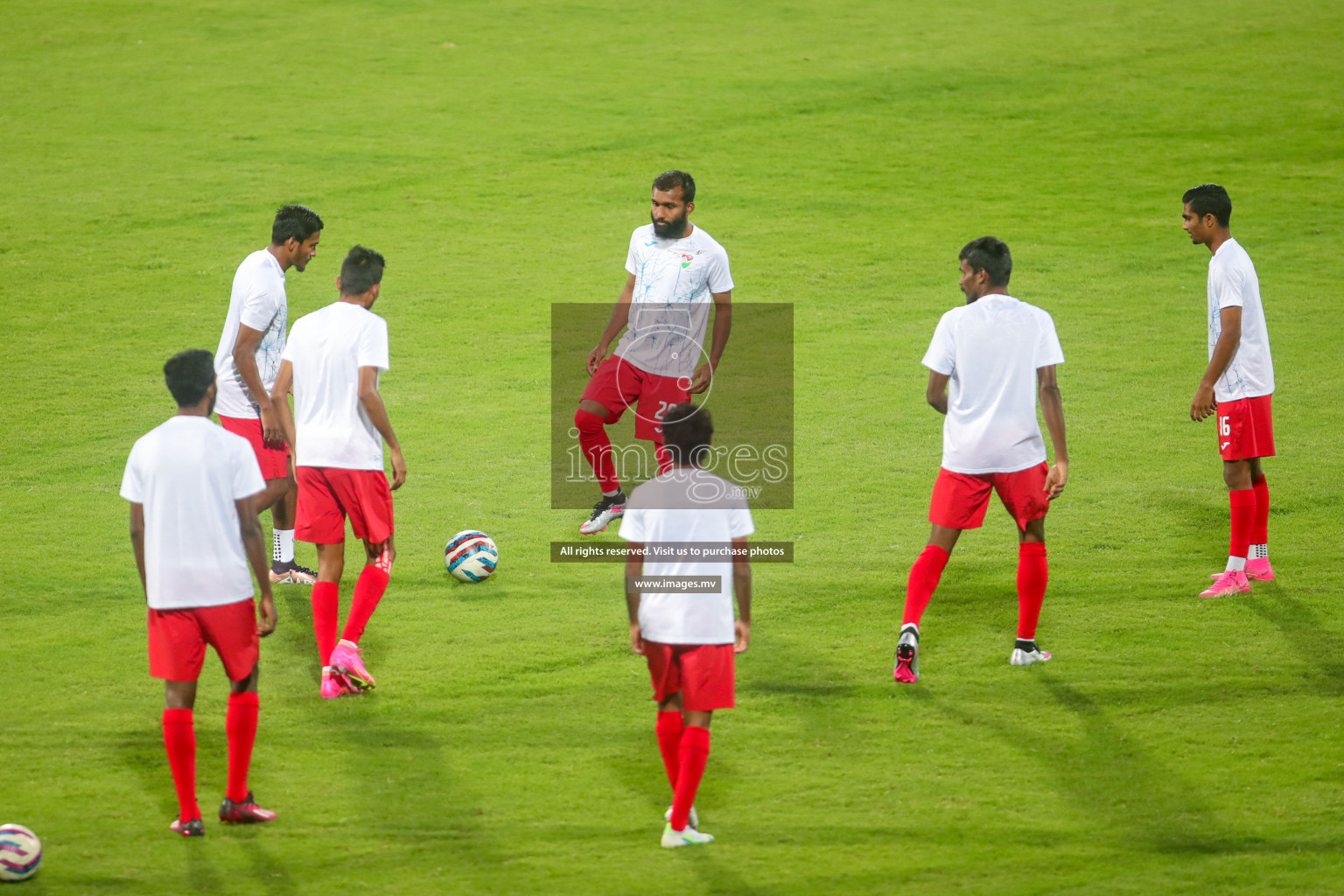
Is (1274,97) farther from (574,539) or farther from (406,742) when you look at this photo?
(406,742)

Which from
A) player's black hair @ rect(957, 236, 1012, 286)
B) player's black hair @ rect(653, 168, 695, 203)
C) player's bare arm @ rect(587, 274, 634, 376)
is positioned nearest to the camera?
player's black hair @ rect(957, 236, 1012, 286)

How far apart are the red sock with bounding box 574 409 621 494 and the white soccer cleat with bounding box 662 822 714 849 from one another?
13.6ft

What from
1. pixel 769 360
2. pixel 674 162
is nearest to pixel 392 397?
pixel 769 360

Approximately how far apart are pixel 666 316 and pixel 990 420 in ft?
9.16

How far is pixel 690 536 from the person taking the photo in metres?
5.61

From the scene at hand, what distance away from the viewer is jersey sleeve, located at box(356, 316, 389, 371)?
22.9 ft

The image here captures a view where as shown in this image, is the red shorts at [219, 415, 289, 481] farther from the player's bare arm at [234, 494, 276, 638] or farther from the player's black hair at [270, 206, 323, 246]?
the player's bare arm at [234, 494, 276, 638]

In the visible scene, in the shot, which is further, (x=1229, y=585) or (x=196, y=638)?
(x=1229, y=585)

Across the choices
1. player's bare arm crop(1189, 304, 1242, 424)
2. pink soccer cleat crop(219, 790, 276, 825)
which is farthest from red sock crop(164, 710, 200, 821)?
player's bare arm crop(1189, 304, 1242, 424)

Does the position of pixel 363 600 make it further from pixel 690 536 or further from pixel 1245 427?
pixel 1245 427

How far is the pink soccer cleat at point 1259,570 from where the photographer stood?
8.95 metres

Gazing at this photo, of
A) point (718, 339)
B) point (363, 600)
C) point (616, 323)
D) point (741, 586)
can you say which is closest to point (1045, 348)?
point (741, 586)

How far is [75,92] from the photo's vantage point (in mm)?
23031

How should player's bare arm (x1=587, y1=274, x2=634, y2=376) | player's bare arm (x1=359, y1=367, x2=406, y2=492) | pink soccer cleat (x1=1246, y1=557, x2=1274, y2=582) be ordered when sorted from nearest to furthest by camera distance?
1. player's bare arm (x1=359, y1=367, x2=406, y2=492)
2. pink soccer cleat (x1=1246, y1=557, x2=1274, y2=582)
3. player's bare arm (x1=587, y1=274, x2=634, y2=376)
